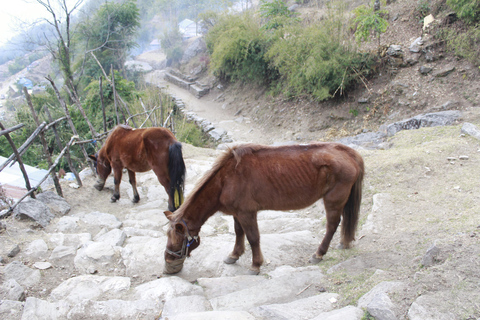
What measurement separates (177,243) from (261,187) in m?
1.10

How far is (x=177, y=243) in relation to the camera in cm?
339

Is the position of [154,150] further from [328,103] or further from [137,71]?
[137,71]

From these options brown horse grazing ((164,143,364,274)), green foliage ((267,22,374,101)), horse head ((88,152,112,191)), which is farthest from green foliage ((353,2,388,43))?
horse head ((88,152,112,191))

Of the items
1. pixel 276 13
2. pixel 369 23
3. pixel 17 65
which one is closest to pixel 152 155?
pixel 369 23

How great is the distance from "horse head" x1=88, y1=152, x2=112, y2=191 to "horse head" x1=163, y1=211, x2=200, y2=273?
3.52 metres

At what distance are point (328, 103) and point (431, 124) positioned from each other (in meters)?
4.95

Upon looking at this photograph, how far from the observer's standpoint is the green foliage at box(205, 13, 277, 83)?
15.8 metres

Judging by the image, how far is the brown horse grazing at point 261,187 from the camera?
343 cm

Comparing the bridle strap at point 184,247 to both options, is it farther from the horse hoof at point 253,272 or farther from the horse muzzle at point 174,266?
the horse hoof at point 253,272

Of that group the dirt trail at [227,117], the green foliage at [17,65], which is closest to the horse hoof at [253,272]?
the dirt trail at [227,117]

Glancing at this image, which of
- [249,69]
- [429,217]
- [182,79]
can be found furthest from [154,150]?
[182,79]

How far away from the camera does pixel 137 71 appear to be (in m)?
25.6

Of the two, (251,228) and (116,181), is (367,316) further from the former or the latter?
(116,181)

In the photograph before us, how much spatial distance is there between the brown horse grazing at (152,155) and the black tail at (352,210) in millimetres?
2741
